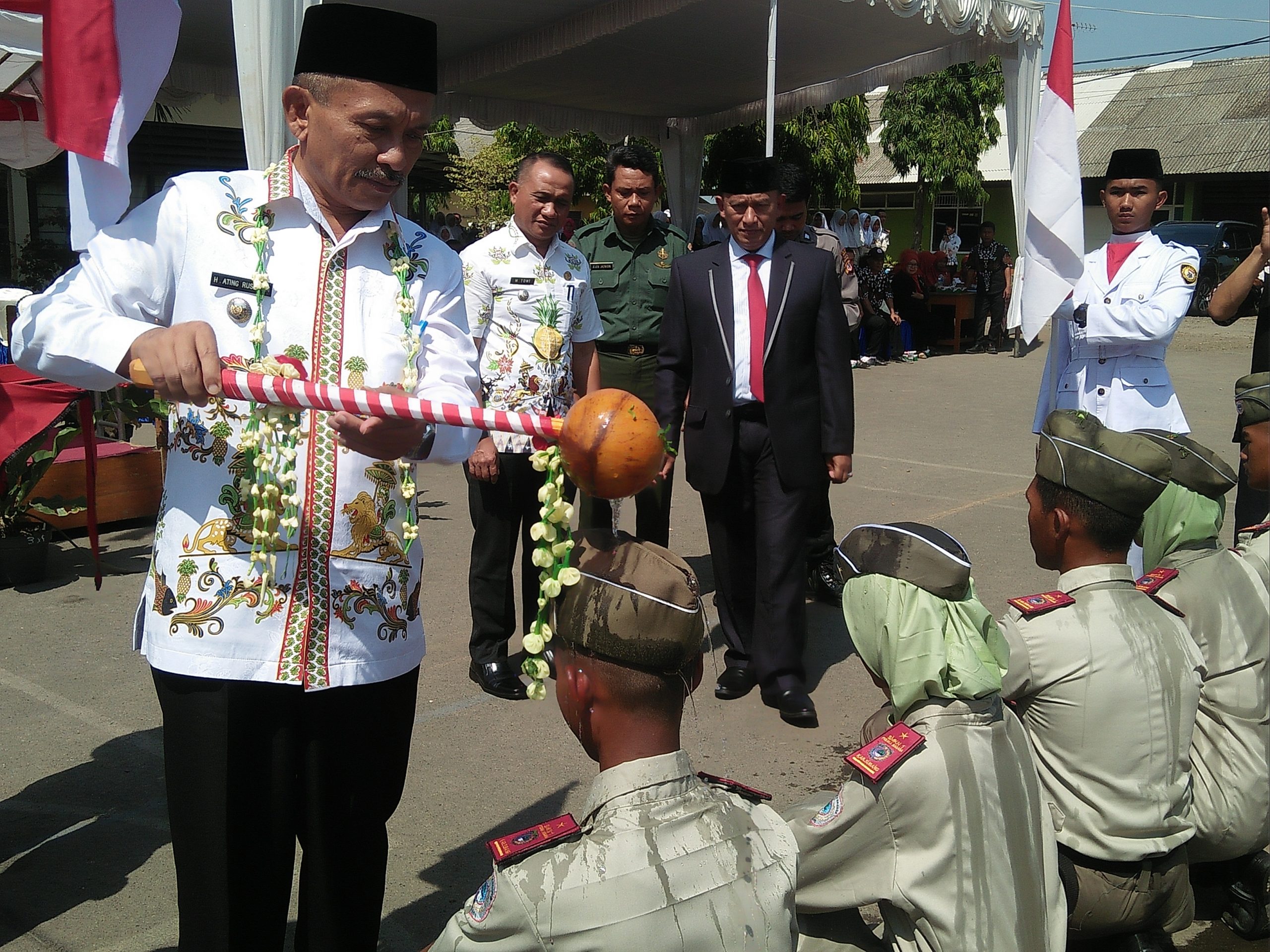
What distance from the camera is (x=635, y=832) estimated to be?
165cm

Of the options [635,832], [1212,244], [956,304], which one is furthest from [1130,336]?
[1212,244]

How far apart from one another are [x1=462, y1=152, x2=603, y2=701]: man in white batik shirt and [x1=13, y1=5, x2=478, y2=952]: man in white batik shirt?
2457 mm

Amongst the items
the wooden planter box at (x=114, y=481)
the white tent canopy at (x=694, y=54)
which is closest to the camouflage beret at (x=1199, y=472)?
the wooden planter box at (x=114, y=481)

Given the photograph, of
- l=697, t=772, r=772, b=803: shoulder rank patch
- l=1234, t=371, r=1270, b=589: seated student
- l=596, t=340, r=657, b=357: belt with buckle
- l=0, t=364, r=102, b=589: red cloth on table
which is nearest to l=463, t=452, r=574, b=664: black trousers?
l=596, t=340, r=657, b=357: belt with buckle

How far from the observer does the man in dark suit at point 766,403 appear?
4484 millimetres

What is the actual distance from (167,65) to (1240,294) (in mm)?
4107

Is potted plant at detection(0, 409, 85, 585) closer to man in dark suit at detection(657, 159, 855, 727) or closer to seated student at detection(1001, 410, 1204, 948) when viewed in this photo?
man in dark suit at detection(657, 159, 855, 727)

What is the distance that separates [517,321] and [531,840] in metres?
3.24

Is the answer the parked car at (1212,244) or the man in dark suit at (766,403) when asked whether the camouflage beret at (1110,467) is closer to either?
the man in dark suit at (766,403)

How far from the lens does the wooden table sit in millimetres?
17125

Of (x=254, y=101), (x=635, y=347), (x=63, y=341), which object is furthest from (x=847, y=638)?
(x=63, y=341)

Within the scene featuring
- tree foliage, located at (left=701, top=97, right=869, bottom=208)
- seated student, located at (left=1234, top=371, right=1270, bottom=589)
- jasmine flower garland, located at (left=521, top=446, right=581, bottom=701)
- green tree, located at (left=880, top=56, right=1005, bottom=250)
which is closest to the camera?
jasmine flower garland, located at (left=521, top=446, right=581, bottom=701)

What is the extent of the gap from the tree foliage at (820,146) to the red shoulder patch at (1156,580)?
16.9m

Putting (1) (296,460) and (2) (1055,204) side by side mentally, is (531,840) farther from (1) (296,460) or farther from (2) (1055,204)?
(2) (1055,204)
